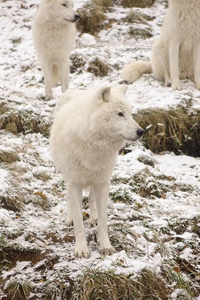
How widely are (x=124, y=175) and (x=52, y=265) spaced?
2.16 meters

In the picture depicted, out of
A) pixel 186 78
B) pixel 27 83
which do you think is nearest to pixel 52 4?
pixel 27 83

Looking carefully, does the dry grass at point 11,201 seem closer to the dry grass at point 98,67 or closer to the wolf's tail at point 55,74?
the wolf's tail at point 55,74

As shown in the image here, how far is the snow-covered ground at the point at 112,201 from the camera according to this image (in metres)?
3.61

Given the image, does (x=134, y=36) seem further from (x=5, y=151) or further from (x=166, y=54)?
(x=5, y=151)

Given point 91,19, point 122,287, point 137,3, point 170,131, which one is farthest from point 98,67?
point 122,287

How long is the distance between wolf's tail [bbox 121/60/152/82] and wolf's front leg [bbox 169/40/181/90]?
865 mm

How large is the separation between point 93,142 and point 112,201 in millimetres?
1596

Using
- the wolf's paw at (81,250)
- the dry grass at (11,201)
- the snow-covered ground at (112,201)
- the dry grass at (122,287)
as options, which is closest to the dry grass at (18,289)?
the snow-covered ground at (112,201)

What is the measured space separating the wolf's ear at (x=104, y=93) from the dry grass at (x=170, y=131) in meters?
3.04

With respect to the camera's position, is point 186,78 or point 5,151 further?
point 186,78

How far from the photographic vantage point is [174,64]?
7.56 m

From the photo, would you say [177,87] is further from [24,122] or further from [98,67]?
[24,122]

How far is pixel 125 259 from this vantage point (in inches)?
140

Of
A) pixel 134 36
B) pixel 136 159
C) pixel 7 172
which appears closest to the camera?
pixel 7 172
